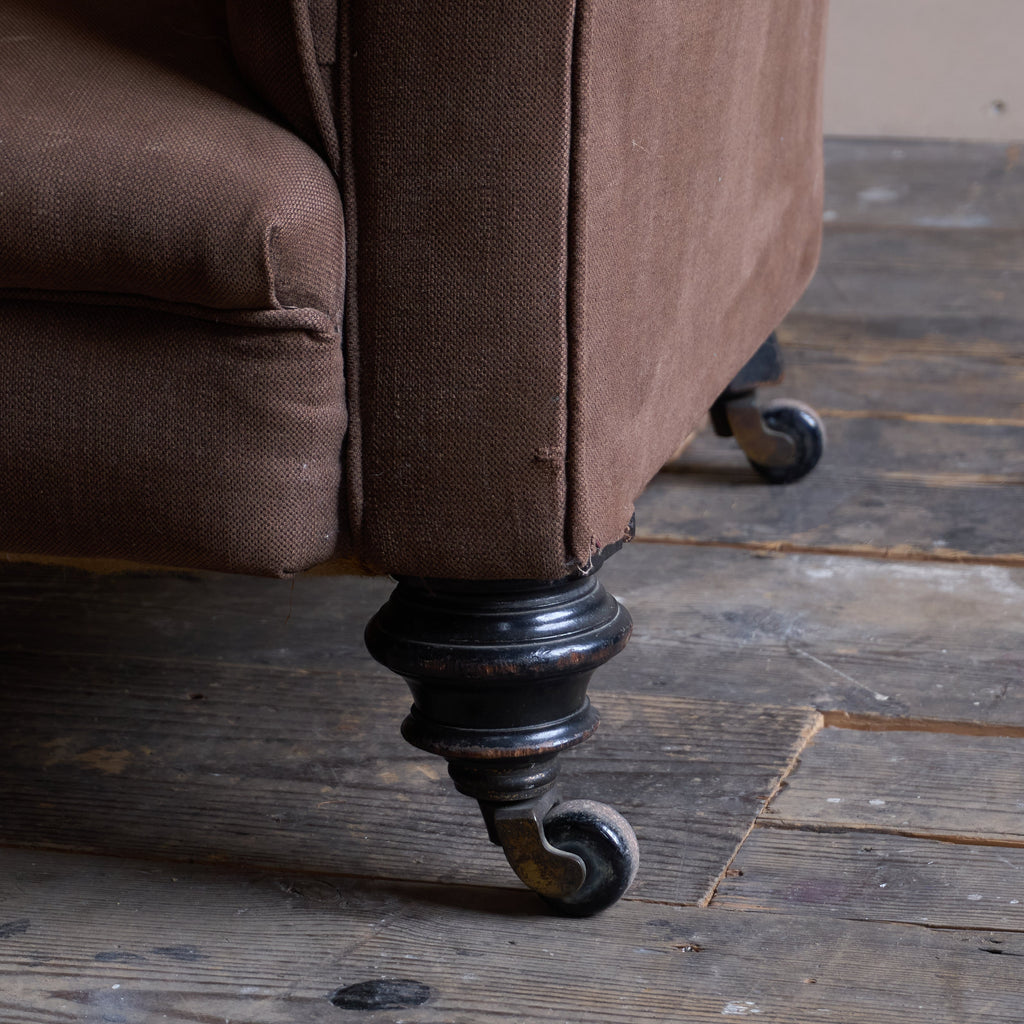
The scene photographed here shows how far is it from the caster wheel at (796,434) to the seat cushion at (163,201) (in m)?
0.90

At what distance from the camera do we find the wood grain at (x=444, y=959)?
647 millimetres

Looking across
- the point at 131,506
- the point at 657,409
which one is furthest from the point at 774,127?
the point at 131,506

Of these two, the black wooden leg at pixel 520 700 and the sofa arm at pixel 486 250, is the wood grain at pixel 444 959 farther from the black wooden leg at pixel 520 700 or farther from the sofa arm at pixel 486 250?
the sofa arm at pixel 486 250

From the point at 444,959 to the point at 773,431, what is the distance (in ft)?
2.82

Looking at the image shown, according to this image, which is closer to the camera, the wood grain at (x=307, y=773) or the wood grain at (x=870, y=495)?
the wood grain at (x=307, y=773)

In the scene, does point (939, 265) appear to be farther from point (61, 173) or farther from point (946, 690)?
point (61, 173)

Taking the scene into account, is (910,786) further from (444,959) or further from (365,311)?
(365,311)

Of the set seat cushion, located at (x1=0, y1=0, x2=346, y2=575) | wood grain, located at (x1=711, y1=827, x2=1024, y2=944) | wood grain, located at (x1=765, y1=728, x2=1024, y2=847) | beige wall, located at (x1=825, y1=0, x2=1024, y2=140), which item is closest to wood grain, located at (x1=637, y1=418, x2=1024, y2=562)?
wood grain, located at (x1=765, y1=728, x2=1024, y2=847)

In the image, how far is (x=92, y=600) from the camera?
1169 mm

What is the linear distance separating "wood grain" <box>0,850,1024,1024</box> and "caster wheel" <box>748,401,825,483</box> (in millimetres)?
776

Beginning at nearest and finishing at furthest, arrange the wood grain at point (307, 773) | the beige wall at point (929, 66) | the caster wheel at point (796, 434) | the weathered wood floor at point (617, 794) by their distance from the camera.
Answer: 1. the weathered wood floor at point (617, 794)
2. the wood grain at point (307, 773)
3. the caster wheel at point (796, 434)
4. the beige wall at point (929, 66)

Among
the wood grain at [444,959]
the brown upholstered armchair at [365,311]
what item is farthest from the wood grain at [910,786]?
the brown upholstered armchair at [365,311]

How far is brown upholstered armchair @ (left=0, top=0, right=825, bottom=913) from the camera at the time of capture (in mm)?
574

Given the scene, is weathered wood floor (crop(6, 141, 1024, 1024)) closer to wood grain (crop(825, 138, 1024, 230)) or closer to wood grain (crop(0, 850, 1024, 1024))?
wood grain (crop(0, 850, 1024, 1024))
